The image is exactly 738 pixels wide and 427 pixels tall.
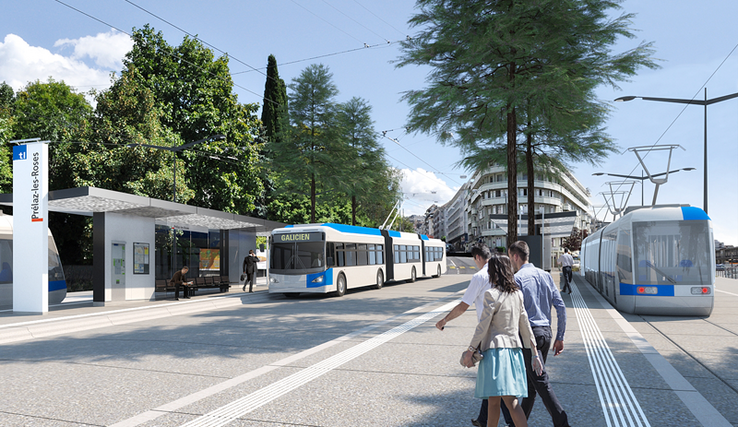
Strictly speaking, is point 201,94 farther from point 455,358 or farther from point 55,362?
point 455,358

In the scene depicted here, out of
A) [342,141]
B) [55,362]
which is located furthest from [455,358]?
[342,141]

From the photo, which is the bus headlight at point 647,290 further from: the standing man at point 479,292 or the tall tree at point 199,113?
the tall tree at point 199,113

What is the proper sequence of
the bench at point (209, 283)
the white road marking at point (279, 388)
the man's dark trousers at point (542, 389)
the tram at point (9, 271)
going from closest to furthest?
the man's dark trousers at point (542, 389), the white road marking at point (279, 388), the tram at point (9, 271), the bench at point (209, 283)

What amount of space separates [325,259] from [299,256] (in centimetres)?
99

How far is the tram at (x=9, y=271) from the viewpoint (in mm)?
17125

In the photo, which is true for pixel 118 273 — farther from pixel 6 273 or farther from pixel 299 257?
pixel 299 257

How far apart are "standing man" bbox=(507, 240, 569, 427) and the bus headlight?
33.3 ft

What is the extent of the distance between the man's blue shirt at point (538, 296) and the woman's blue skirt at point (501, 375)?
0.70 m

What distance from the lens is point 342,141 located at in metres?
29.7

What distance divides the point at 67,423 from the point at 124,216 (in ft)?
47.9

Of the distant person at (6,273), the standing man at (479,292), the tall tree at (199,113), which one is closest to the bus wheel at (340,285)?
the distant person at (6,273)

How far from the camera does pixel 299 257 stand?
68.2ft

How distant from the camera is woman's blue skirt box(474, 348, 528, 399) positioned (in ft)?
13.3

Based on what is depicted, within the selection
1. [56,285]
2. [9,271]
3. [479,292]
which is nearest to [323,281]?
[56,285]
